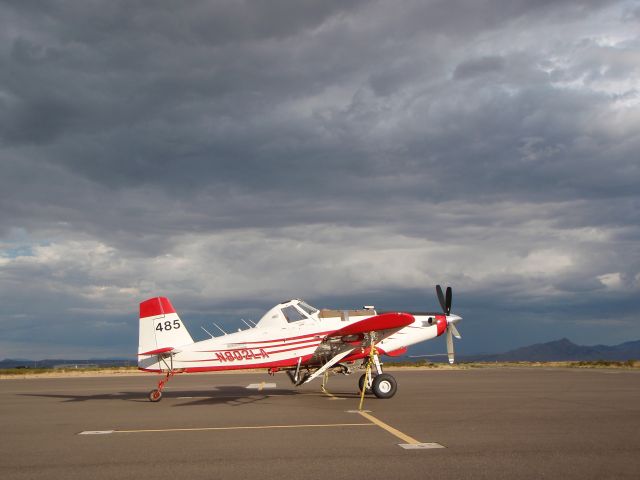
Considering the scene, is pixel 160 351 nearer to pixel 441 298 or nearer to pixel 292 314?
pixel 292 314

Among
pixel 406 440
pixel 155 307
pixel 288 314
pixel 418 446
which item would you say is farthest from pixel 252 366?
pixel 418 446

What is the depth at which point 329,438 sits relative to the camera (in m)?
10.7

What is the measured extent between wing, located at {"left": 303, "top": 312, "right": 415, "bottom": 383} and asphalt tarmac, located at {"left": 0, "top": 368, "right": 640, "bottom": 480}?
55.1 inches

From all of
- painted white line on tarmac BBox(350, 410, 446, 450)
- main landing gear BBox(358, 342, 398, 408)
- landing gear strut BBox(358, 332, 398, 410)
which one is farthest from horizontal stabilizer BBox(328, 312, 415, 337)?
painted white line on tarmac BBox(350, 410, 446, 450)

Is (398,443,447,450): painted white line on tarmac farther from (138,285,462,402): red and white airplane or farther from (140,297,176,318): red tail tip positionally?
(140,297,176,318): red tail tip

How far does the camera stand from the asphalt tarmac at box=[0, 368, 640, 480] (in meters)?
7.98

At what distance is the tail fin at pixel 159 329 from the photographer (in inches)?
752

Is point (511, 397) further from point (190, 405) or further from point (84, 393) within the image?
point (84, 393)

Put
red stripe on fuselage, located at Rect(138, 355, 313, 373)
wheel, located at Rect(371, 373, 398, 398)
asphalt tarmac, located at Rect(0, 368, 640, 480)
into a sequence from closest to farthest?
asphalt tarmac, located at Rect(0, 368, 640, 480), wheel, located at Rect(371, 373, 398, 398), red stripe on fuselage, located at Rect(138, 355, 313, 373)

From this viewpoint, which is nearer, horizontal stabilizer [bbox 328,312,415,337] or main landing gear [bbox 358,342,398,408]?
horizontal stabilizer [bbox 328,312,415,337]

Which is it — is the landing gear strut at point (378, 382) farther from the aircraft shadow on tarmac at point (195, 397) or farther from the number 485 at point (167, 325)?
the number 485 at point (167, 325)

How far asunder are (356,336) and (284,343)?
2233mm

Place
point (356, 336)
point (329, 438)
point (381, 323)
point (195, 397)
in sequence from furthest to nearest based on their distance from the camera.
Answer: point (195, 397) → point (356, 336) → point (381, 323) → point (329, 438)

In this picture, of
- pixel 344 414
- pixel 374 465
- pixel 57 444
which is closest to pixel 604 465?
pixel 374 465
